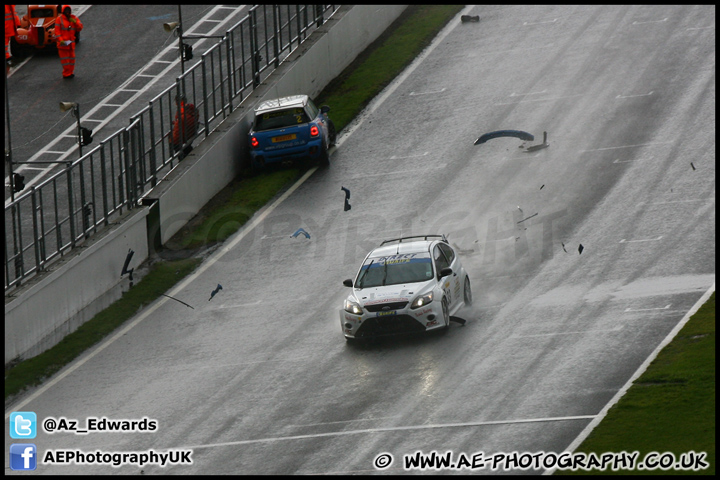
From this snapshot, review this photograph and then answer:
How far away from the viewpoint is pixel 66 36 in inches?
1496

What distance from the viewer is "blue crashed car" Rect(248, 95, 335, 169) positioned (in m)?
31.3

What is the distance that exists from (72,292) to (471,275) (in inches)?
328

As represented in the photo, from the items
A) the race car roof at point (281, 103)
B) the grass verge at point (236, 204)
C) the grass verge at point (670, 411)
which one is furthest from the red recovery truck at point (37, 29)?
the grass verge at point (670, 411)

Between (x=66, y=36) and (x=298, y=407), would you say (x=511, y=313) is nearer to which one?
(x=298, y=407)

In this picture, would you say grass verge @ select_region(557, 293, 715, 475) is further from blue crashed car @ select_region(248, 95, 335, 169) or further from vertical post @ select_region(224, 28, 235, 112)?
vertical post @ select_region(224, 28, 235, 112)

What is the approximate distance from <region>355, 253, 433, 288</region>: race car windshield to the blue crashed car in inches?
372

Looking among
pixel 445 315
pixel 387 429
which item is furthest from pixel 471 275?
pixel 387 429

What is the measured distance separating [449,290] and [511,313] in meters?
1.32

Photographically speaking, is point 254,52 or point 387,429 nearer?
point 387,429

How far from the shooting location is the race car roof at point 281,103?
31.6 meters

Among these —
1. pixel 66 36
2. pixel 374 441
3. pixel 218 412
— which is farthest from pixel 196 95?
pixel 374 441

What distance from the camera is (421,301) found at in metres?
21.0

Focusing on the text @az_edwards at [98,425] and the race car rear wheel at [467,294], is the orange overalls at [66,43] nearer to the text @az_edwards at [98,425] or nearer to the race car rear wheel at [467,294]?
the race car rear wheel at [467,294]

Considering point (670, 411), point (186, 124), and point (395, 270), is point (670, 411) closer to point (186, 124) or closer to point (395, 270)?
point (395, 270)
